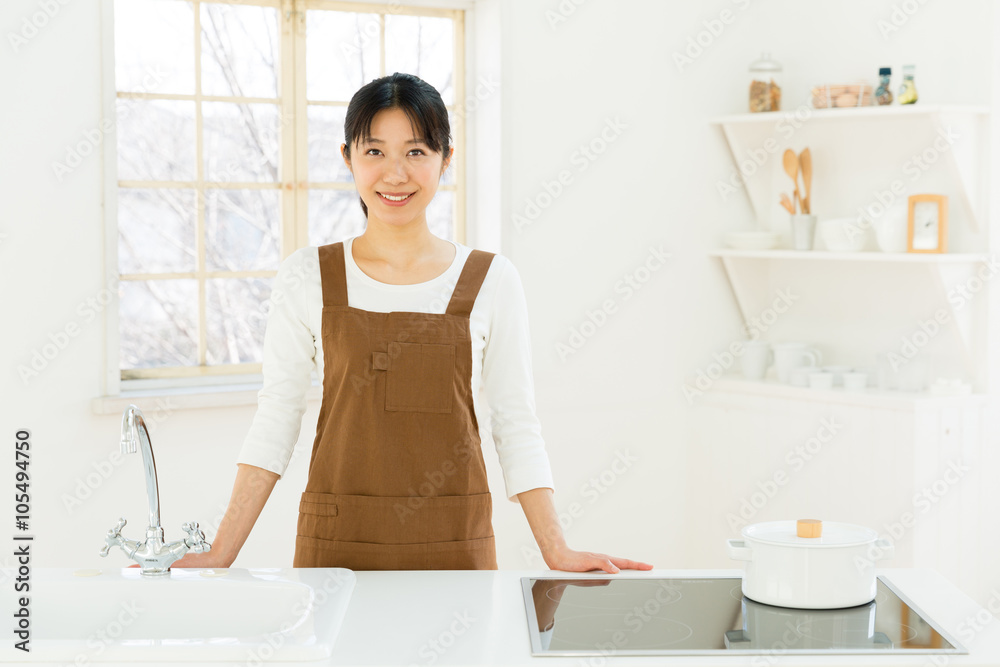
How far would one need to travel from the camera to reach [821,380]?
3387 mm

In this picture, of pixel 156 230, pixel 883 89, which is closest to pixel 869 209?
pixel 883 89

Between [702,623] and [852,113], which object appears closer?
[702,623]

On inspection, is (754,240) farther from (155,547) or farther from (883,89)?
(155,547)

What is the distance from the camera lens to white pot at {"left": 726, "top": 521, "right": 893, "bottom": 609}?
152cm

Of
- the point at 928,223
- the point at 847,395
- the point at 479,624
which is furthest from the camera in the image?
the point at 847,395

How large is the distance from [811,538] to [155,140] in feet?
7.66

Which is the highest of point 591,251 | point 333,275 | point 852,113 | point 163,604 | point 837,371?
point 852,113

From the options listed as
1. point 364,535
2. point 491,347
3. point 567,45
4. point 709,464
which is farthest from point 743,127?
point 364,535

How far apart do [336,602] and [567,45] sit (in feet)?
8.03

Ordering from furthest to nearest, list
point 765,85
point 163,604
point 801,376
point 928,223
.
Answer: point 765,85, point 801,376, point 928,223, point 163,604

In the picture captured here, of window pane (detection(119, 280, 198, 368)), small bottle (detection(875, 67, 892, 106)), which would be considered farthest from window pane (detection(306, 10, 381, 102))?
small bottle (detection(875, 67, 892, 106))

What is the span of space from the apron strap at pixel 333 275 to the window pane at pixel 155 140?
1.46m

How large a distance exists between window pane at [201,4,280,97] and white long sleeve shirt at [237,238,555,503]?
1533 mm

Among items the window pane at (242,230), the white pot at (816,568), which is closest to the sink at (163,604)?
the white pot at (816,568)
